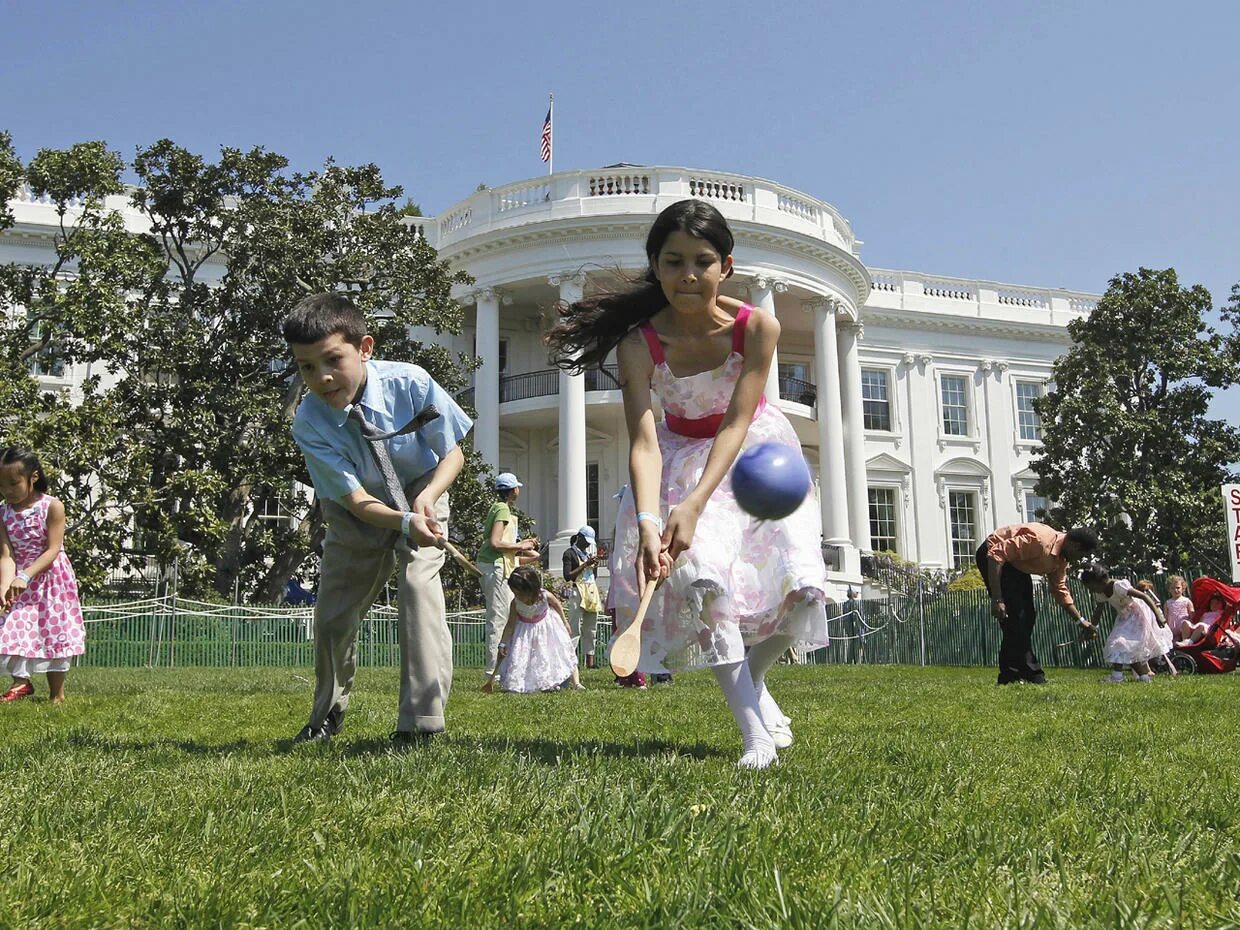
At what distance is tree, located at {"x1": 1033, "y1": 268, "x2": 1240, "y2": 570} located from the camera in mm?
27422

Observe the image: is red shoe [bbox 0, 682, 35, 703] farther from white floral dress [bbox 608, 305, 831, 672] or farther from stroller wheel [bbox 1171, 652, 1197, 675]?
stroller wheel [bbox 1171, 652, 1197, 675]

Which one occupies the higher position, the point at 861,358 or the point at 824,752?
the point at 861,358

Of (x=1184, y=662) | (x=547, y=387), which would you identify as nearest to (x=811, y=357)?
(x=547, y=387)

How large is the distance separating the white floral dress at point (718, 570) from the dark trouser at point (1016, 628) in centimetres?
733

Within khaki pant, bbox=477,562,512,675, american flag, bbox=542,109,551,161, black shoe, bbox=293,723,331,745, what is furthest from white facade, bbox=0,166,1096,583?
black shoe, bbox=293,723,331,745

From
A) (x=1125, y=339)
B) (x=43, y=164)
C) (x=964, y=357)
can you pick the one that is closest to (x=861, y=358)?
(x=964, y=357)

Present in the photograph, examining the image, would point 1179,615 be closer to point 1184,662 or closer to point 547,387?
point 1184,662

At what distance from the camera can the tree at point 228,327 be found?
65.6ft

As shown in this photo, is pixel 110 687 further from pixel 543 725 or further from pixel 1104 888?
pixel 1104 888

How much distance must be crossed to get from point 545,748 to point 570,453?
26.1 m

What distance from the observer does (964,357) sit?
4028 cm

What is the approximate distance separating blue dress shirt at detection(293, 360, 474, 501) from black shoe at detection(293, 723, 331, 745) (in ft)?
3.40

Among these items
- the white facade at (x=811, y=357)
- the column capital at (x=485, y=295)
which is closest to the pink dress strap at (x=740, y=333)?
the white facade at (x=811, y=357)

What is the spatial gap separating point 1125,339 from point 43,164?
80.6ft
